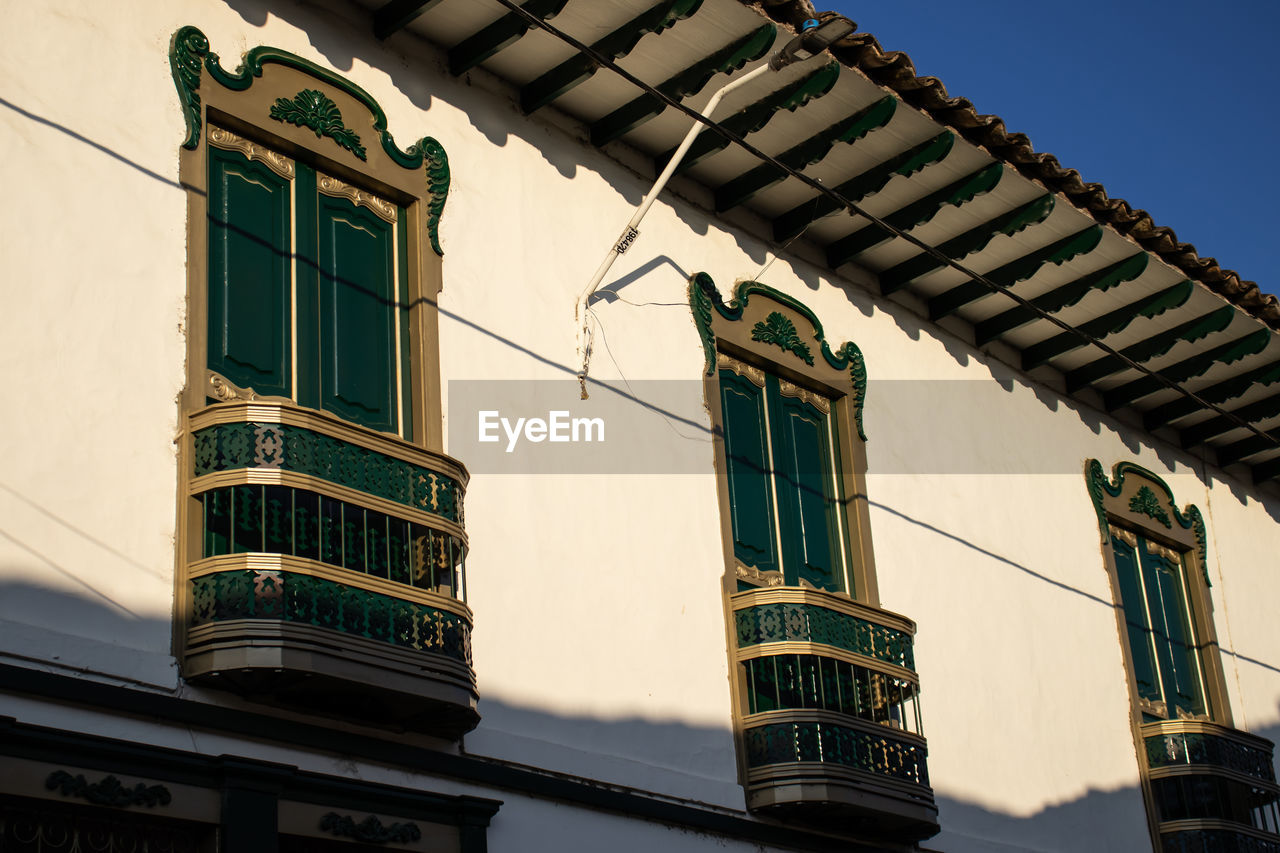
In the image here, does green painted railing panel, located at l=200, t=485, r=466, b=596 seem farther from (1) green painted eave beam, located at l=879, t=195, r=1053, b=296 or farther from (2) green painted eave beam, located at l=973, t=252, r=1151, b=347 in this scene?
(2) green painted eave beam, located at l=973, t=252, r=1151, b=347

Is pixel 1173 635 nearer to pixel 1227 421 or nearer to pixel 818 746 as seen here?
pixel 1227 421

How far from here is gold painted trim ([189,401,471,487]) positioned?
678 cm

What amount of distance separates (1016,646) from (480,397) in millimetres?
4232

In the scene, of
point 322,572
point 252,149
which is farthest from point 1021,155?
point 322,572

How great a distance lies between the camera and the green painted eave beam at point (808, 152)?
963 centimetres

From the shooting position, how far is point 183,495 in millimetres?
6789

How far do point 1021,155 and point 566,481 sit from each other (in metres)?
3.53

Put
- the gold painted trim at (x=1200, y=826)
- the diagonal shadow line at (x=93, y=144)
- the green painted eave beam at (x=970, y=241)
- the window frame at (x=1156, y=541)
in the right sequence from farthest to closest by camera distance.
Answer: the window frame at (x=1156, y=541) → the gold painted trim at (x=1200, y=826) → the green painted eave beam at (x=970, y=241) → the diagonal shadow line at (x=93, y=144)

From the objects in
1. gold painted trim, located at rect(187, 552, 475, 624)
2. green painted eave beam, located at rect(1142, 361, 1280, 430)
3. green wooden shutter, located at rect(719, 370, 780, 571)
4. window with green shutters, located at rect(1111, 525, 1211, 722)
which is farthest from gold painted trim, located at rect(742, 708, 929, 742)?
green painted eave beam, located at rect(1142, 361, 1280, 430)

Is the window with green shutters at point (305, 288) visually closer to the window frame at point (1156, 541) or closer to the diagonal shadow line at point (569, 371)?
the diagonal shadow line at point (569, 371)

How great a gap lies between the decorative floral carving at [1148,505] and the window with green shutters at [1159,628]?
6.6 inches

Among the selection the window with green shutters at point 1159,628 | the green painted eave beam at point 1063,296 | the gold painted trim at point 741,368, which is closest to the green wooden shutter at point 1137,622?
the window with green shutters at point 1159,628

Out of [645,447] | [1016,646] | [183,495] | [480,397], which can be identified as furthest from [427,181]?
[1016,646]

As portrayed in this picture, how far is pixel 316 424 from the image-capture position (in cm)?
691
